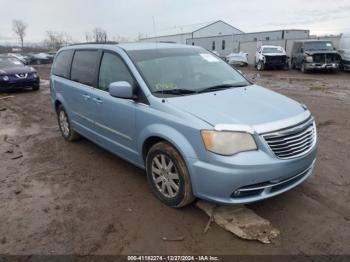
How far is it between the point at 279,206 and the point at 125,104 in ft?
7.18

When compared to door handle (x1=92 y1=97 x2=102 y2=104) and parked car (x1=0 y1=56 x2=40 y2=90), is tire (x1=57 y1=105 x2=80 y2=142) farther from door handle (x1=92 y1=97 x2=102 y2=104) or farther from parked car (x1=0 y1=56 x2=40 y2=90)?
parked car (x1=0 y1=56 x2=40 y2=90)

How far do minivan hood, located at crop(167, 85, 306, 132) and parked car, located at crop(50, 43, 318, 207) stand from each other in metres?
0.01

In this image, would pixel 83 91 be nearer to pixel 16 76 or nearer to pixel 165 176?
pixel 165 176

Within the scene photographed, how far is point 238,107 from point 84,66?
9.49 feet

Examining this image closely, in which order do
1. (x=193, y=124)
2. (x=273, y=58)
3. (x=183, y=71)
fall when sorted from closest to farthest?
(x=193, y=124) < (x=183, y=71) < (x=273, y=58)

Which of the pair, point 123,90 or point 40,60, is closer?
point 123,90

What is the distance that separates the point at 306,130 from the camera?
358cm

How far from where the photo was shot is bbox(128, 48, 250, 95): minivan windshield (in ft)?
13.0

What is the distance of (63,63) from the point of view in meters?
6.22

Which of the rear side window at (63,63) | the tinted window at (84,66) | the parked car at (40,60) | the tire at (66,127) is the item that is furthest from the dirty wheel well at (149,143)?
the parked car at (40,60)

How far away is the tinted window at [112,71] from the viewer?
13.8ft

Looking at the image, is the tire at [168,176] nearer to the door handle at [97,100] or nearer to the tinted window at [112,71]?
the tinted window at [112,71]

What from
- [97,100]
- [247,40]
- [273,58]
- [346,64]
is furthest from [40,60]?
[97,100]

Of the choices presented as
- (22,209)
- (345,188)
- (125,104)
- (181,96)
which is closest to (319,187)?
(345,188)
